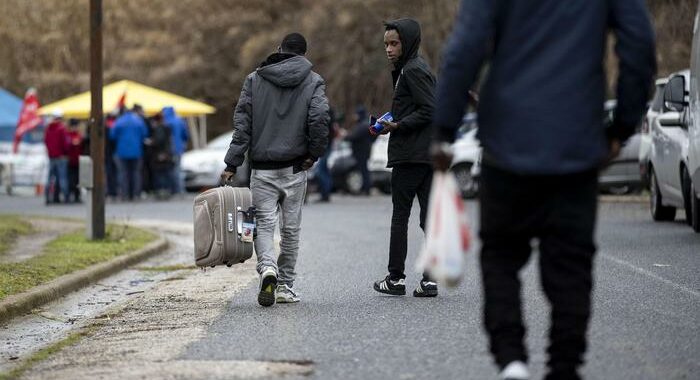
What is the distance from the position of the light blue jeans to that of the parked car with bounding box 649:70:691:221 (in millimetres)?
6573

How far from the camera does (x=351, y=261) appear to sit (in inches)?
552

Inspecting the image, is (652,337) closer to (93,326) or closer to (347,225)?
(93,326)

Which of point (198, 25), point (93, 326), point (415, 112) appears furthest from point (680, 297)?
point (198, 25)

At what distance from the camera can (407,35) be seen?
9.95 m

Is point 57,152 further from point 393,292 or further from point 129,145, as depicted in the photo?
point 393,292

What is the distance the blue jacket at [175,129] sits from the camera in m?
30.9

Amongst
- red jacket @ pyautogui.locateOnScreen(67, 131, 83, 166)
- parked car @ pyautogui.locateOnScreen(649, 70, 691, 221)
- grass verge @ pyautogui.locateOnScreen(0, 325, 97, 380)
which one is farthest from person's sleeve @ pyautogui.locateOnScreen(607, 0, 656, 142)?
red jacket @ pyautogui.locateOnScreen(67, 131, 83, 166)

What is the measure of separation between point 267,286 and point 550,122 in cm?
449

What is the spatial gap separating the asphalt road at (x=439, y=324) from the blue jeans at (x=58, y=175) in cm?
1653

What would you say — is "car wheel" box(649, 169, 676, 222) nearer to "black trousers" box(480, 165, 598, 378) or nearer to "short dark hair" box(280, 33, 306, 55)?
"short dark hair" box(280, 33, 306, 55)

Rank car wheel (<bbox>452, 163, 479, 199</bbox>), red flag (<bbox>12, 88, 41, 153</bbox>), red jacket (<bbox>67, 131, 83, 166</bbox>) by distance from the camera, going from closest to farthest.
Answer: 1. car wheel (<bbox>452, 163, 479, 199</bbox>)
2. red jacket (<bbox>67, 131, 83, 166</bbox>)
3. red flag (<bbox>12, 88, 41, 153</bbox>)

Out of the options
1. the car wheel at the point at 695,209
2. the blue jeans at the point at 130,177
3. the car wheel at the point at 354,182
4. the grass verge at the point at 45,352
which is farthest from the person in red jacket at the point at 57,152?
the grass verge at the point at 45,352

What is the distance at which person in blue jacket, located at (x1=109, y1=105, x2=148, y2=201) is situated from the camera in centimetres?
2989

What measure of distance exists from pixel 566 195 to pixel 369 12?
35.5 m
